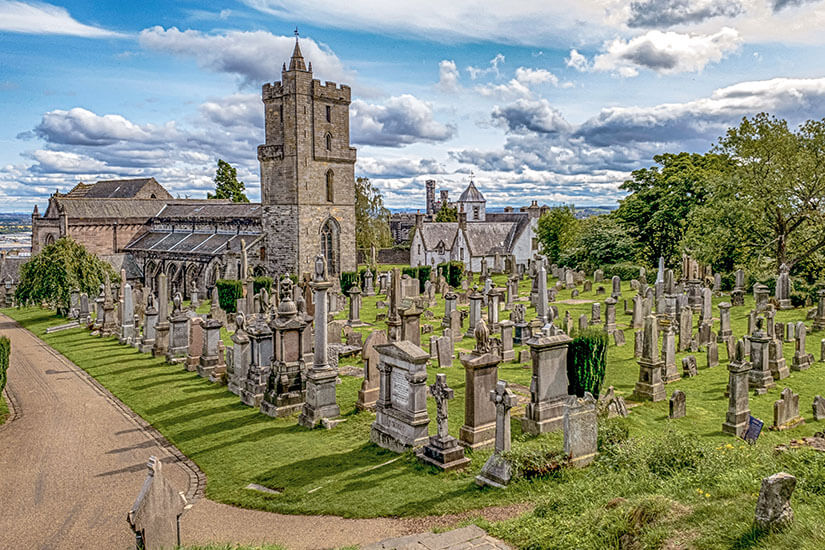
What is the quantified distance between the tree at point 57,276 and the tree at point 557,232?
96.1ft

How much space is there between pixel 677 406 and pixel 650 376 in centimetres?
143

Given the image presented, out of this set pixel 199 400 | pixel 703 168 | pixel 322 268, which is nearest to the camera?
pixel 322 268

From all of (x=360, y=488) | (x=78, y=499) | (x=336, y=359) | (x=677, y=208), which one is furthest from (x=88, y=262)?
(x=677, y=208)

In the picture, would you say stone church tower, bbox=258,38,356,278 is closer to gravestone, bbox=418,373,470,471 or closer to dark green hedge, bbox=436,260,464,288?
dark green hedge, bbox=436,260,464,288

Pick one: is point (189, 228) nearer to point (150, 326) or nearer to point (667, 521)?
point (150, 326)

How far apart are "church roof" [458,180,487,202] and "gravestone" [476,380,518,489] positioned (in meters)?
67.1

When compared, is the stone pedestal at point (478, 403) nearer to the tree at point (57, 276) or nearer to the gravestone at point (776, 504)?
the gravestone at point (776, 504)

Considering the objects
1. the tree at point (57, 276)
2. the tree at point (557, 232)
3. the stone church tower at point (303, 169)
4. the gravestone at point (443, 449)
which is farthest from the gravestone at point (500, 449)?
the tree at point (557, 232)

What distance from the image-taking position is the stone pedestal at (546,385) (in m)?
11.1

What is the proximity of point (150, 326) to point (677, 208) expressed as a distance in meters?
29.3

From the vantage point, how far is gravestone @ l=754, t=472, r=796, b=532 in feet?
18.5

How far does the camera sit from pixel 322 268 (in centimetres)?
1344

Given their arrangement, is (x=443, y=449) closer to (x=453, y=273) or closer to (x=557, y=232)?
(x=453, y=273)

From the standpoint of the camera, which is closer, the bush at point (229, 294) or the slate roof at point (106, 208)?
the bush at point (229, 294)
